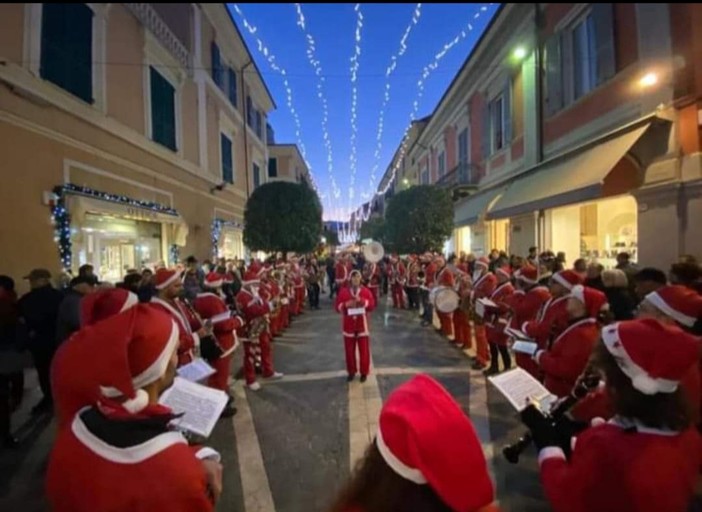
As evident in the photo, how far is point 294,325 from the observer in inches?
512

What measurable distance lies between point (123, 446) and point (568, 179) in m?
10.3

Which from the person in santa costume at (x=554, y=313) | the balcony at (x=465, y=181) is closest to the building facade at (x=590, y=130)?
the balcony at (x=465, y=181)

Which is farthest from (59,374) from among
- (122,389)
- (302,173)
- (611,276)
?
(302,173)

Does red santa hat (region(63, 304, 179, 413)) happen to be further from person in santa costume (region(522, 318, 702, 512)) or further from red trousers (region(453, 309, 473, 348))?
red trousers (region(453, 309, 473, 348))

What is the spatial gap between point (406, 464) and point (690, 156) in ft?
28.0

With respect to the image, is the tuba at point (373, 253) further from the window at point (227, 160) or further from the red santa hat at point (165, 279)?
the red santa hat at point (165, 279)

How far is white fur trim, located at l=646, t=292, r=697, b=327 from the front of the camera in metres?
3.68

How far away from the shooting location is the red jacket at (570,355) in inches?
145

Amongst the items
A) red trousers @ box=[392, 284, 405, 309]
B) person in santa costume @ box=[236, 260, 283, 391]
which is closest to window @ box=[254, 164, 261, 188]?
red trousers @ box=[392, 284, 405, 309]

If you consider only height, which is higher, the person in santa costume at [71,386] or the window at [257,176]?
the window at [257,176]

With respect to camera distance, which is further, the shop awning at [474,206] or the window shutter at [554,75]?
the shop awning at [474,206]

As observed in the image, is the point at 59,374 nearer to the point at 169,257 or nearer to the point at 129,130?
the point at 129,130

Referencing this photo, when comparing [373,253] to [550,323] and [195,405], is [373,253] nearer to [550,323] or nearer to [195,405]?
[550,323]

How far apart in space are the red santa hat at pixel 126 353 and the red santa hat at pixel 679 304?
3.86 metres
